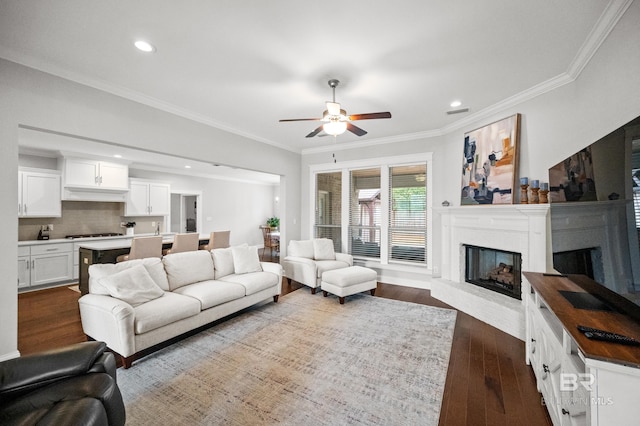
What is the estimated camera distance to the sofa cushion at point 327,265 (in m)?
4.64

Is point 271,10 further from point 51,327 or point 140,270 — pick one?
point 51,327

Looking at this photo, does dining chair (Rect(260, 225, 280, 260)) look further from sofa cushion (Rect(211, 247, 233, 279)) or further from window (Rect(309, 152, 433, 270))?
sofa cushion (Rect(211, 247, 233, 279))

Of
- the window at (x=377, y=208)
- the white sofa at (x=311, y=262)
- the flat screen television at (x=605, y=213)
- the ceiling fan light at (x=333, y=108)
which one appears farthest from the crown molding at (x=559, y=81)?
the white sofa at (x=311, y=262)

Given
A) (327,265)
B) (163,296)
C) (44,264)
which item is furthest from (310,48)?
(44,264)

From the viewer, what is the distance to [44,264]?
16.3 ft

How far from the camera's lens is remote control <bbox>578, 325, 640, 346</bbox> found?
1.22 meters

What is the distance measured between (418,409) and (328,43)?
9.76 ft

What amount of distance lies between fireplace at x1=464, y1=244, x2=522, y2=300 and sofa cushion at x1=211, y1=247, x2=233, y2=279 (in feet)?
12.0

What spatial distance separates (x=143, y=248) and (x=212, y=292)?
86.7 inches

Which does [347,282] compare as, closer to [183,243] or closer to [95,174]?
[183,243]

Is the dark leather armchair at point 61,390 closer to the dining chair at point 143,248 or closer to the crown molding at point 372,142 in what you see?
the dining chair at point 143,248

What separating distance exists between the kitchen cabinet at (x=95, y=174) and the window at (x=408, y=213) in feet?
19.5

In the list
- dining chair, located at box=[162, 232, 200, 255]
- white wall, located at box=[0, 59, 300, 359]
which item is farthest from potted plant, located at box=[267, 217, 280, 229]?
white wall, located at box=[0, 59, 300, 359]

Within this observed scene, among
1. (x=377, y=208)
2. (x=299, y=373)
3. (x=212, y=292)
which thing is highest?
(x=377, y=208)
